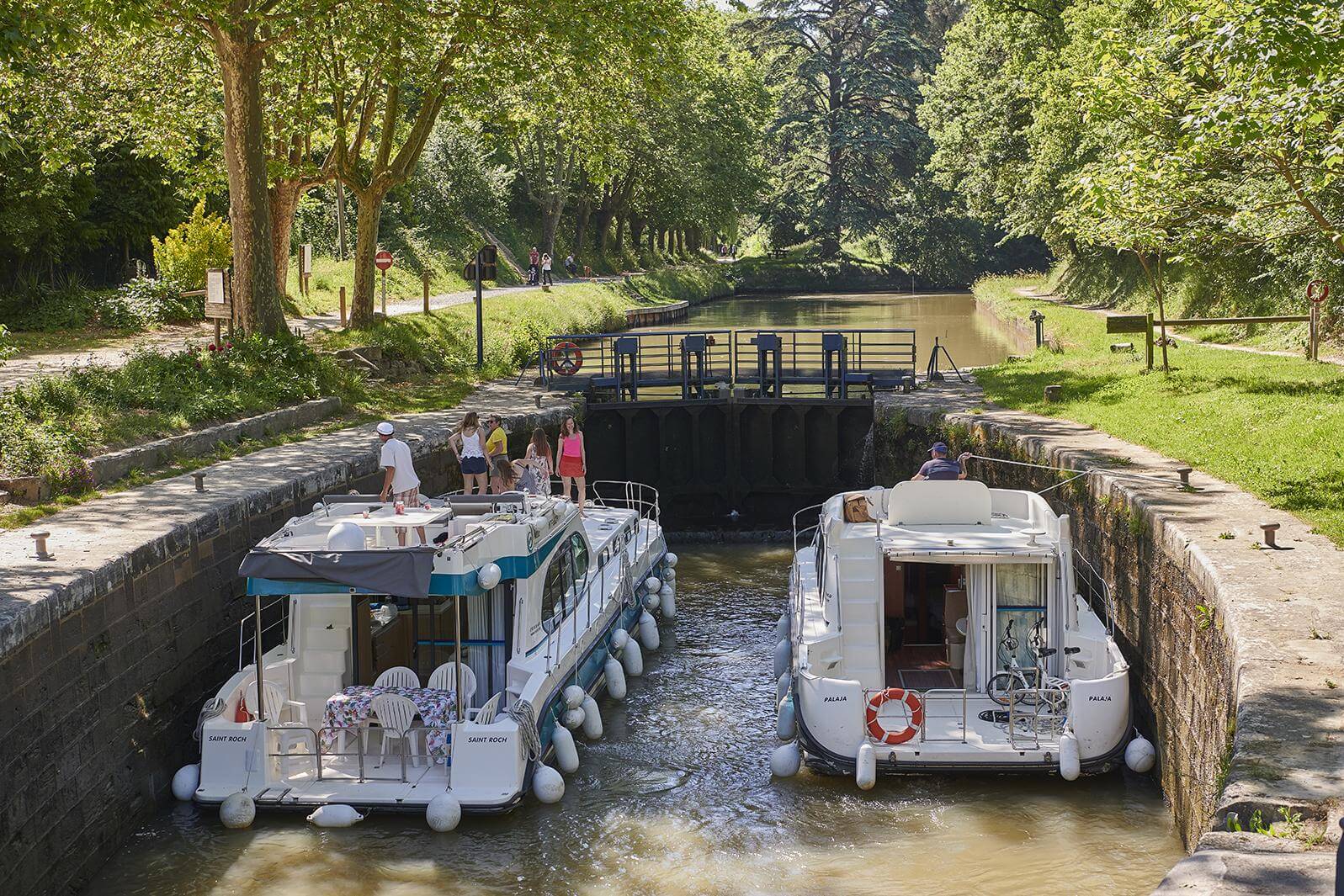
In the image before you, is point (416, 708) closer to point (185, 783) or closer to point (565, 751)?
point (565, 751)

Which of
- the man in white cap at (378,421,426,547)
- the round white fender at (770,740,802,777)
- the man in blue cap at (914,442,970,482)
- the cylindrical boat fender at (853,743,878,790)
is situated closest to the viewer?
the cylindrical boat fender at (853,743,878,790)

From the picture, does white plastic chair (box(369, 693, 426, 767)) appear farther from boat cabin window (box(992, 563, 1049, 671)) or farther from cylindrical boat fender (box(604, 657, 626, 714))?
boat cabin window (box(992, 563, 1049, 671))

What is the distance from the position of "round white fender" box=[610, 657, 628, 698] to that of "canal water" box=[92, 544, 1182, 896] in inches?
57.5

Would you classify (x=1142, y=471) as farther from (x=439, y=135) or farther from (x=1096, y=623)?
(x=439, y=135)

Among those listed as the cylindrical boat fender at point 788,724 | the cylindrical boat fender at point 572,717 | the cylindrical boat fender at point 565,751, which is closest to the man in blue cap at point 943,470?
the cylindrical boat fender at point 788,724

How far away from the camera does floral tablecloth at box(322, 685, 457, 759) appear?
11.2 metres

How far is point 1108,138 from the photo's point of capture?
112 ft

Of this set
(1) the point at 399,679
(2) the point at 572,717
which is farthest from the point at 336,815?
(2) the point at 572,717

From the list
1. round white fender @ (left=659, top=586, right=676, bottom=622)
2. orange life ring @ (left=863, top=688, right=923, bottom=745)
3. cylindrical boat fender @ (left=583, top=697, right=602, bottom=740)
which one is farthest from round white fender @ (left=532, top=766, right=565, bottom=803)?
round white fender @ (left=659, top=586, right=676, bottom=622)

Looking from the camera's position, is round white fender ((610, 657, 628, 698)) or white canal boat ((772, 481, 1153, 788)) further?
round white fender ((610, 657, 628, 698))

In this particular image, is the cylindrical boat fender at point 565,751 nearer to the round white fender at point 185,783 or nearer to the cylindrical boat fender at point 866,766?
the cylindrical boat fender at point 866,766

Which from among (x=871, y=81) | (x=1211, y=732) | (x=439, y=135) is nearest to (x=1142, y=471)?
(x=1211, y=732)

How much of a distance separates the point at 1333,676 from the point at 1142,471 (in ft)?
22.2

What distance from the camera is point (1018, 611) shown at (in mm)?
12812
